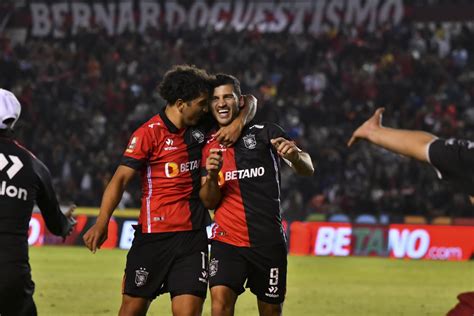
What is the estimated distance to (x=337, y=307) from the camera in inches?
518

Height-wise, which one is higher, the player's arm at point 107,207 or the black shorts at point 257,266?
the player's arm at point 107,207

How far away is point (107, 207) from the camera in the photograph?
25.4 ft

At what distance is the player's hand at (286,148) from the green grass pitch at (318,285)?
482 centimetres

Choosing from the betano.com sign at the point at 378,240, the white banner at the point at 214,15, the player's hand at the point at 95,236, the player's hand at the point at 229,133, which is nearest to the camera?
the player's hand at the point at 95,236

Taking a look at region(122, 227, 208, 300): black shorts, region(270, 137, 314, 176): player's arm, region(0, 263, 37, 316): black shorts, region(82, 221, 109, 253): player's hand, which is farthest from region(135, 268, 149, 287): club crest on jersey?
region(0, 263, 37, 316): black shorts

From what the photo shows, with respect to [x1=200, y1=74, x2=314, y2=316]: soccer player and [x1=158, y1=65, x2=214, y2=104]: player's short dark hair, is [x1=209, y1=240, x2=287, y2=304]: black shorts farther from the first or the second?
[x1=158, y1=65, x2=214, y2=104]: player's short dark hair

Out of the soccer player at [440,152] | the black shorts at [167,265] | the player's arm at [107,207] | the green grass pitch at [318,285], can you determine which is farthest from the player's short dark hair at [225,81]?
the green grass pitch at [318,285]

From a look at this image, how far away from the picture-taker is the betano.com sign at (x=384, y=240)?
21.4m

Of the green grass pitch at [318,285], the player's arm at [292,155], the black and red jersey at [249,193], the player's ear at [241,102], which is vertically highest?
the player's ear at [241,102]

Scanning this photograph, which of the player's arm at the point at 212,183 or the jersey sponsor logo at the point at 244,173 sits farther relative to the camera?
the jersey sponsor logo at the point at 244,173

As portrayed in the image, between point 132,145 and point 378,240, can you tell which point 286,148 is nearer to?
point 132,145

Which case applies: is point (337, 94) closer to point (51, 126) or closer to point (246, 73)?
point (246, 73)

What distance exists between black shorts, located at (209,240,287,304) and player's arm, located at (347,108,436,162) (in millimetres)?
2682

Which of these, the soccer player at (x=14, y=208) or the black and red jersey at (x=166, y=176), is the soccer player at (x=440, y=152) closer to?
the soccer player at (x=14, y=208)
